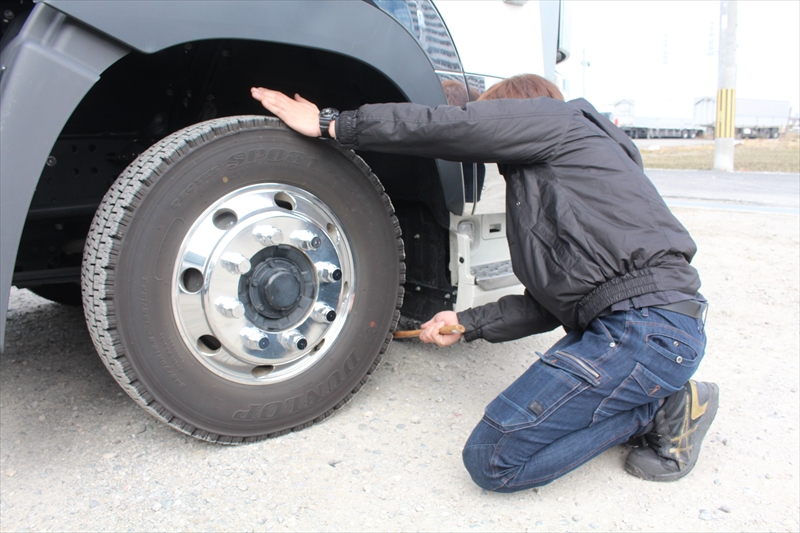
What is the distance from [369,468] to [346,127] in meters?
1.09

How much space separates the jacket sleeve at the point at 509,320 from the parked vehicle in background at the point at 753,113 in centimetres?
4350

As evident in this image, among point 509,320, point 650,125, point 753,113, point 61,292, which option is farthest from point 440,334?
point 753,113

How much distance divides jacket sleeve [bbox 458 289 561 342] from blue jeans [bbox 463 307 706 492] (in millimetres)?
355

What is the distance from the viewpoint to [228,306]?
197cm

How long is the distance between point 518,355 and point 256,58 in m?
1.79

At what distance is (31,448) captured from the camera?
2189 mm

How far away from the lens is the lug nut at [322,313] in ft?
7.14

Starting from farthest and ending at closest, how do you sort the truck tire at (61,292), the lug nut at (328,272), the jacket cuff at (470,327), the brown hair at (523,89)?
the truck tire at (61,292), the jacket cuff at (470,327), the brown hair at (523,89), the lug nut at (328,272)

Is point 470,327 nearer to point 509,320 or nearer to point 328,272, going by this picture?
point 509,320

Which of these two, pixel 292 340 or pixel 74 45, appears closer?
pixel 74 45

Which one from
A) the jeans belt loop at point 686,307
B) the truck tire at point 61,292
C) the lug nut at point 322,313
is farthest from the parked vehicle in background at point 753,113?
the lug nut at point 322,313

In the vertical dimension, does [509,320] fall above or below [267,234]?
below

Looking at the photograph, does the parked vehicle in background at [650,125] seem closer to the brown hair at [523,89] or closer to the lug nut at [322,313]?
the brown hair at [523,89]

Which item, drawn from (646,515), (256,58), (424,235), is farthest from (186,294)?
(646,515)
